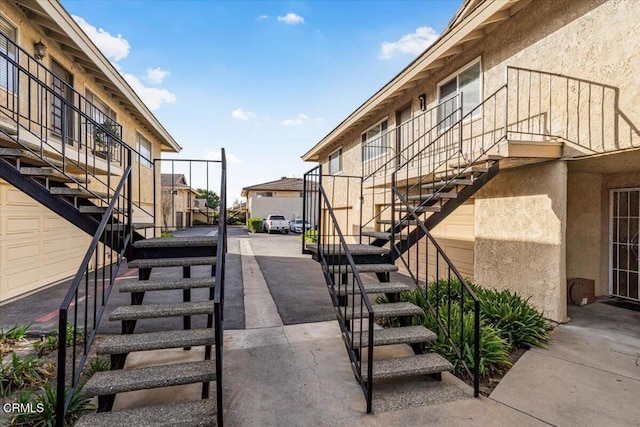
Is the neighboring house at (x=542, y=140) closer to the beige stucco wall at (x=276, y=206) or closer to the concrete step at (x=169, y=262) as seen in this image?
the concrete step at (x=169, y=262)

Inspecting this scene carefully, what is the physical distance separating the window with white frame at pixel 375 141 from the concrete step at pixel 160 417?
27.6 feet

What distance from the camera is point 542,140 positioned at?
16.6ft

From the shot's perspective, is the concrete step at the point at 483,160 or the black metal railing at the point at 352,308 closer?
the black metal railing at the point at 352,308

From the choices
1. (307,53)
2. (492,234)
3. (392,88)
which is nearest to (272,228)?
(307,53)

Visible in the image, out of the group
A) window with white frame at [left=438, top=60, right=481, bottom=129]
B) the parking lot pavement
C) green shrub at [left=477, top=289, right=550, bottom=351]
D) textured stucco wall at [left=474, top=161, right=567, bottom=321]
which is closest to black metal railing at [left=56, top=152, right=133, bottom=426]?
the parking lot pavement

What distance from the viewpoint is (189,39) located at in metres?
10.3

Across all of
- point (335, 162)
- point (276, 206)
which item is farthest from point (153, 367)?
point (276, 206)

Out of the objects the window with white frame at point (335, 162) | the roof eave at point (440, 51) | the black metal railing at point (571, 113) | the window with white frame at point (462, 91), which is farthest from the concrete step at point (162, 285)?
the window with white frame at point (335, 162)

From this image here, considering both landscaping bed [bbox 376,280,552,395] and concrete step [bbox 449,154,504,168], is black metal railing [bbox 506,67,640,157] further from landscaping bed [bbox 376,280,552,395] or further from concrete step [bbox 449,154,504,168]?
landscaping bed [bbox 376,280,552,395]

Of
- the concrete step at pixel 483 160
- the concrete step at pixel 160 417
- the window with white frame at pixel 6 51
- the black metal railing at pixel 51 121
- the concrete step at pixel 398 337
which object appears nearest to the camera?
the concrete step at pixel 160 417

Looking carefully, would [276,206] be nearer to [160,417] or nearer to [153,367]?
[153,367]

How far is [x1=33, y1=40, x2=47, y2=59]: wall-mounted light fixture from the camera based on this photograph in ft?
20.0

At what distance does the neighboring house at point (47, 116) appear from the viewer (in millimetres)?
5363

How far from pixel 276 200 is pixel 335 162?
15916mm
